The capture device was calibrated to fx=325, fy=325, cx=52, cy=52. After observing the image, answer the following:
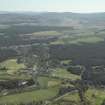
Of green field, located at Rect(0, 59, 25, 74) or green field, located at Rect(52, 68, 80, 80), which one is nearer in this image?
green field, located at Rect(52, 68, 80, 80)

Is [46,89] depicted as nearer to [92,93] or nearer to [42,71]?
[92,93]

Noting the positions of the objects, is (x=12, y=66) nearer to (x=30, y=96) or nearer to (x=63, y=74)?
(x=63, y=74)

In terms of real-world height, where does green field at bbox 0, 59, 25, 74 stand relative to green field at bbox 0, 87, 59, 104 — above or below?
below

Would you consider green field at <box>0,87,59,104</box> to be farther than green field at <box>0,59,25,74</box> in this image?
No

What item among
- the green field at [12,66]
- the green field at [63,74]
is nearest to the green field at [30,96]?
the green field at [63,74]

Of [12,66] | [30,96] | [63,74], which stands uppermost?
[30,96]

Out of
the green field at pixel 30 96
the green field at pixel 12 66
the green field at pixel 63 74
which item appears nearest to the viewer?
the green field at pixel 30 96

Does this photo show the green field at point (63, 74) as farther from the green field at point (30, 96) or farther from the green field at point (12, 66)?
the green field at point (30, 96)

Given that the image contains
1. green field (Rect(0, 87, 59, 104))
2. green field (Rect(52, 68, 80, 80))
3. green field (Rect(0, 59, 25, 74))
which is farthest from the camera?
green field (Rect(0, 59, 25, 74))

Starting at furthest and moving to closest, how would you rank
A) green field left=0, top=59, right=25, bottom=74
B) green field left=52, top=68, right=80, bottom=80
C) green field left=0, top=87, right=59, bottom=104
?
green field left=0, top=59, right=25, bottom=74, green field left=52, top=68, right=80, bottom=80, green field left=0, top=87, right=59, bottom=104

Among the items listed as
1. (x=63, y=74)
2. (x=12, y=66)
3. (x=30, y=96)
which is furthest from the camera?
(x=12, y=66)

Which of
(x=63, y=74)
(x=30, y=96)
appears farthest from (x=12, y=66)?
(x=30, y=96)

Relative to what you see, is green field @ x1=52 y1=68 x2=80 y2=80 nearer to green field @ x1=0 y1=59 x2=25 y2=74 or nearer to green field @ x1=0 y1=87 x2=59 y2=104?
green field @ x1=0 y1=59 x2=25 y2=74

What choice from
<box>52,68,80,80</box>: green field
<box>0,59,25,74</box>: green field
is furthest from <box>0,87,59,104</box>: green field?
<box>0,59,25,74</box>: green field
